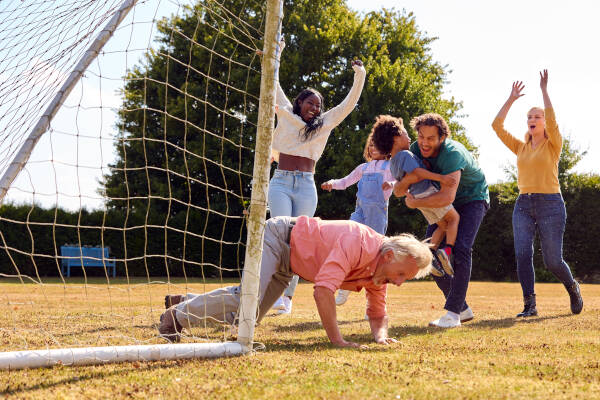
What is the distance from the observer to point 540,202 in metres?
6.58

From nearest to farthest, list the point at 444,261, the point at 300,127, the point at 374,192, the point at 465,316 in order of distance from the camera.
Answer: the point at 444,261 < the point at 465,316 < the point at 300,127 < the point at 374,192

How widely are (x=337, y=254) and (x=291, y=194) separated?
223 cm

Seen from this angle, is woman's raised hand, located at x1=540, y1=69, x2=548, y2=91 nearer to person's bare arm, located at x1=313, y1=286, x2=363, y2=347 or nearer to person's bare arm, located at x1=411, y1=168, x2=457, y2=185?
person's bare arm, located at x1=411, y1=168, x2=457, y2=185

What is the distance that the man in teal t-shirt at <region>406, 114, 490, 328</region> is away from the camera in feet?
17.0

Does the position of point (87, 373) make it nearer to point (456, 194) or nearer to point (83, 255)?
point (456, 194)

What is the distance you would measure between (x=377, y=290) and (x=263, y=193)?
1.15 metres

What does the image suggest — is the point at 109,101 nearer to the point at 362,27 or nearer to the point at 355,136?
the point at 355,136

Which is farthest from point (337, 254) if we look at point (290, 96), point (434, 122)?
point (290, 96)

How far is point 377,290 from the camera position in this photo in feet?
14.1

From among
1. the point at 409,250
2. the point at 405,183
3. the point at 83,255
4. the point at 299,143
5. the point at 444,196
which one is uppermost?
the point at 299,143

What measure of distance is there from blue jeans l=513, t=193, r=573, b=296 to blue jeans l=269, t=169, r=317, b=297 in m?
2.20

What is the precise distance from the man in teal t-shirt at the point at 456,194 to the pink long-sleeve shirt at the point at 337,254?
51.0 inches

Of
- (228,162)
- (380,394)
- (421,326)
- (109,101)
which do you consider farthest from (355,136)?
(380,394)

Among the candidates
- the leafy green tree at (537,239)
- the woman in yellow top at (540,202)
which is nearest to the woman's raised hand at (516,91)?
the woman in yellow top at (540,202)
